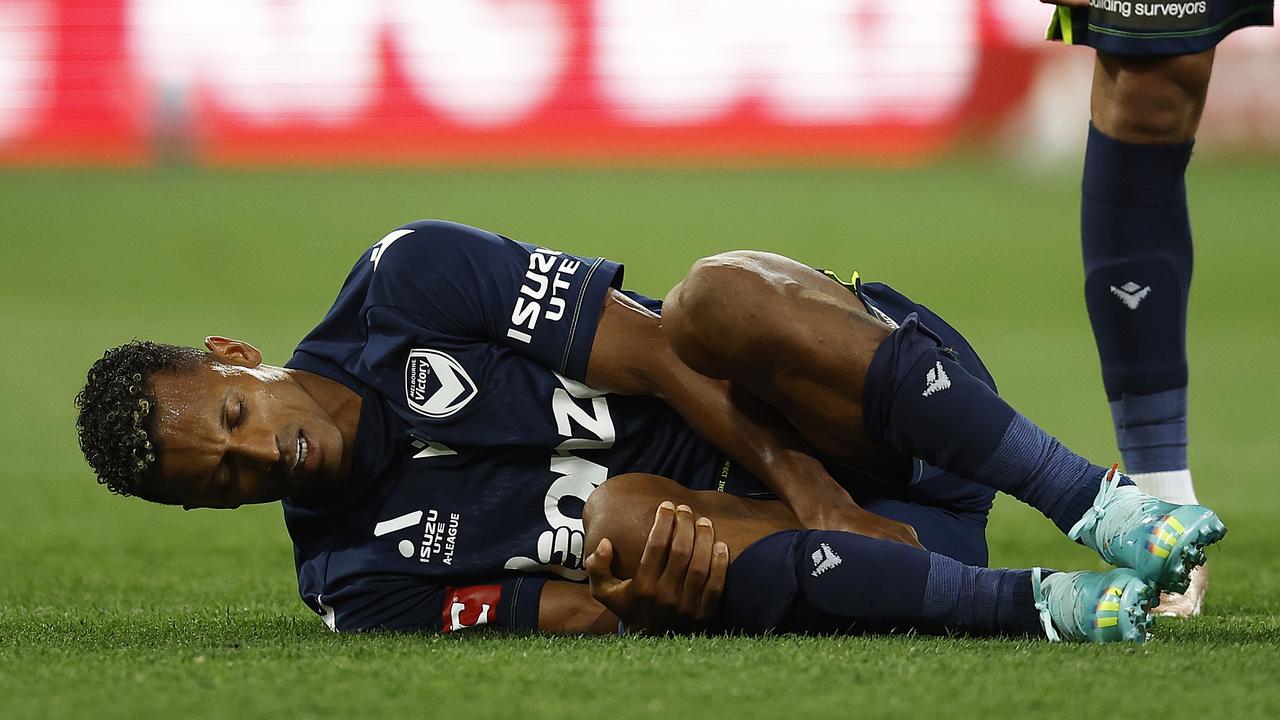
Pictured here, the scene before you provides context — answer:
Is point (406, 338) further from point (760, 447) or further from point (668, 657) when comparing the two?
point (668, 657)

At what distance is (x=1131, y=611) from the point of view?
1564 millimetres

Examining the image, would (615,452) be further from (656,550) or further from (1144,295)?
(1144,295)

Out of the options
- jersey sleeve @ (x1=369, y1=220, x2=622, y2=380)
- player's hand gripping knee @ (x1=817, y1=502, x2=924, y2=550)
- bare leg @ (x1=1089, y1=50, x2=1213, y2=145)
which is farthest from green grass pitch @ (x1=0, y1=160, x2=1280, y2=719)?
bare leg @ (x1=1089, y1=50, x2=1213, y2=145)

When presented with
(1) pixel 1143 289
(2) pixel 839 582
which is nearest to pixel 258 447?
(2) pixel 839 582

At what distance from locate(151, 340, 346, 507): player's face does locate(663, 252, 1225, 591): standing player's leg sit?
19.9 inches

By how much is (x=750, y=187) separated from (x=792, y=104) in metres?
0.89

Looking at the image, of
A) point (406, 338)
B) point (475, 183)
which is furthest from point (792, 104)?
point (406, 338)

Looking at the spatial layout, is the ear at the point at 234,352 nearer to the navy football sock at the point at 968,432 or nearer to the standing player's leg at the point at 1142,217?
the navy football sock at the point at 968,432

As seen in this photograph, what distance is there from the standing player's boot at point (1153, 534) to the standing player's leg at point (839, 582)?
0.08 metres

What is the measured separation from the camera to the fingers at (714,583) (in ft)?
5.67

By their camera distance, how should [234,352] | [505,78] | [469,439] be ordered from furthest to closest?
[505,78], [234,352], [469,439]

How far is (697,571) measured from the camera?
1.72m

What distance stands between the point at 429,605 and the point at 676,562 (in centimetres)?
36

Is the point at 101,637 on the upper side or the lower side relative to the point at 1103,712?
lower
